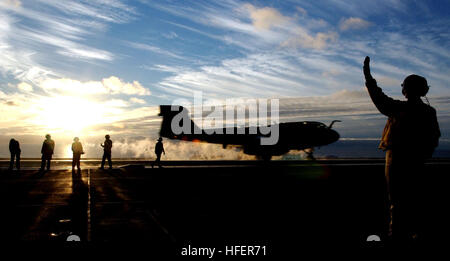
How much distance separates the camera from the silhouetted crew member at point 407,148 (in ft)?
14.3

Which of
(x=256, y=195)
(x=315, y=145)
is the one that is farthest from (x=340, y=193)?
(x=315, y=145)

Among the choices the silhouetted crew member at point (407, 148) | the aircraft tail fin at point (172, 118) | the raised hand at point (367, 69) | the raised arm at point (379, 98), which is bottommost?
the silhouetted crew member at point (407, 148)

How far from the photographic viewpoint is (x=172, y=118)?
48906mm

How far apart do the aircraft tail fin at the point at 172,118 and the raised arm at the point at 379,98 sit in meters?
41.1

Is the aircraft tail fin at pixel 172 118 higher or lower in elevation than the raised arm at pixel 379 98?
higher

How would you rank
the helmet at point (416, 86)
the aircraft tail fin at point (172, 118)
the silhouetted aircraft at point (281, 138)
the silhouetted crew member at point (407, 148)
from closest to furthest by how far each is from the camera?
1. the silhouetted crew member at point (407, 148)
2. the helmet at point (416, 86)
3. the silhouetted aircraft at point (281, 138)
4. the aircraft tail fin at point (172, 118)

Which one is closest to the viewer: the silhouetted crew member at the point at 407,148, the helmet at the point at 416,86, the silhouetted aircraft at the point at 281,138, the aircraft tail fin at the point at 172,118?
the silhouetted crew member at the point at 407,148

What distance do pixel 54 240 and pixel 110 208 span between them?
3.32 m

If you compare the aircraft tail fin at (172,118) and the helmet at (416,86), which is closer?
the helmet at (416,86)

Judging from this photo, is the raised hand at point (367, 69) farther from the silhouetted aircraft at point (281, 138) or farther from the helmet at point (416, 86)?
the silhouetted aircraft at point (281, 138)

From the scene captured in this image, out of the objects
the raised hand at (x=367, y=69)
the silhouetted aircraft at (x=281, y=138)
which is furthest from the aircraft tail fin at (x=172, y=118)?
the raised hand at (x=367, y=69)

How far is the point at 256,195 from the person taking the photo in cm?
1152

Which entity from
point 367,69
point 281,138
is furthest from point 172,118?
point 367,69
